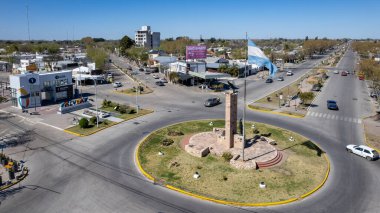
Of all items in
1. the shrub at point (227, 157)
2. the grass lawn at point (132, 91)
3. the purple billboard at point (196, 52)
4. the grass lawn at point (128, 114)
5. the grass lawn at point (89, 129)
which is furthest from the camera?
the purple billboard at point (196, 52)

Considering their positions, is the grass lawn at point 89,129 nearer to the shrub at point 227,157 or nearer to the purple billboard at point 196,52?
the shrub at point 227,157

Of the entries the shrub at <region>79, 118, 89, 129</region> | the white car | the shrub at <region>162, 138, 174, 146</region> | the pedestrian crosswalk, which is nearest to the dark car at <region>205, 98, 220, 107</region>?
the pedestrian crosswalk

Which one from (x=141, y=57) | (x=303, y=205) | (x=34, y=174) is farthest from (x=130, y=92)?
(x=141, y=57)

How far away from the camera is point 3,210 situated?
23141 mm

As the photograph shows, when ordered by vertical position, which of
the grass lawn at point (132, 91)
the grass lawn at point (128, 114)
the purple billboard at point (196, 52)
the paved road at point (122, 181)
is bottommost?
the paved road at point (122, 181)

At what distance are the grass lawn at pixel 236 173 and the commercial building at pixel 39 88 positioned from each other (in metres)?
32.0

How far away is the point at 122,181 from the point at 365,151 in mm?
28225

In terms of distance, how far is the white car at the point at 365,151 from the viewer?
3303 centimetres

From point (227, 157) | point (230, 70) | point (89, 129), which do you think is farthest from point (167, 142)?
point (230, 70)

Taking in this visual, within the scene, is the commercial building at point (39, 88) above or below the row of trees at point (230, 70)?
below

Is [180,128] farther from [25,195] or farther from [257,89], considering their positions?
[257,89]

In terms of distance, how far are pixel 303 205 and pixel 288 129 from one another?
2140 centimetres

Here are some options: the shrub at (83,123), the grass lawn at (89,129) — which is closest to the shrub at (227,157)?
the grass lawn at (89,129)

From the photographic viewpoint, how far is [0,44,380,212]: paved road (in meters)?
23.8
